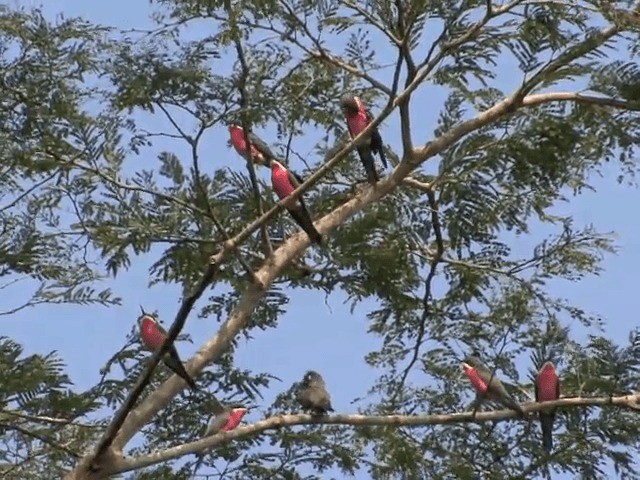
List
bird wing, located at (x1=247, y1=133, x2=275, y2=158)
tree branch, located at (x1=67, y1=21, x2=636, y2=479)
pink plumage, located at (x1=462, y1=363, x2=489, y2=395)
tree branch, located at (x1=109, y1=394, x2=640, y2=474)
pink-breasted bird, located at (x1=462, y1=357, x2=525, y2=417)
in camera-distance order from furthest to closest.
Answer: bird wing, located at (x1=247, y1=133, x2=275, y2=158) < pink plumage, located at (x1=462, y1=363, x2=489, y2=395) < pink-breasted bird, located at (x1=462, y1=357, x2=525, y2=417) < tree branch, located at (x1=109, y1=394, x2=640, y2=474) < tree branch, located at (x1=67, y1=21, x2=636, y2=479)

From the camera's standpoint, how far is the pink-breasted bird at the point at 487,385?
19.7ft

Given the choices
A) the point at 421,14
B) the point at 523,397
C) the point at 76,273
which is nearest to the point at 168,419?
the point at 76,273

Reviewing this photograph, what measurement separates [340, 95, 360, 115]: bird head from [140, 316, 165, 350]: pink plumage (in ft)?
4.37

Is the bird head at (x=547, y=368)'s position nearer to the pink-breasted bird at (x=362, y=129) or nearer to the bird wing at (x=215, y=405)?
the pink-breasted bird at (x=362, y=129)

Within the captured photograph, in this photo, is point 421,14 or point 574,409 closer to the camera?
point 421,14

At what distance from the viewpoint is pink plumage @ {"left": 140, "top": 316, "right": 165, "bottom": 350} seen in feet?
20.2

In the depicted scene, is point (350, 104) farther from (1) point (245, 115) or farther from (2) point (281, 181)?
(1) point (245, 115)

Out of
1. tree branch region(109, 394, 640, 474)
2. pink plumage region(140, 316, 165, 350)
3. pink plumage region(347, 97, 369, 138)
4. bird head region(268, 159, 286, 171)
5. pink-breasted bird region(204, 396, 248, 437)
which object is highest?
pink plumage region(347, 97, 369, 138)

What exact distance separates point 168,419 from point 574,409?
1.95 metres

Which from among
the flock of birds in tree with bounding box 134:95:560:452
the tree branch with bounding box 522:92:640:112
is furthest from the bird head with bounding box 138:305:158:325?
the tree branch with bounding box 522:92:640:112

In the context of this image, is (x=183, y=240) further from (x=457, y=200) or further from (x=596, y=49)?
(x=596, y=49)

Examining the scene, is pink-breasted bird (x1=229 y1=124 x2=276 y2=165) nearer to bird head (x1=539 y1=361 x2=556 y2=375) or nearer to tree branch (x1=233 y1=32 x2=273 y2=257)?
tree branch (x1=233 y1=32 x2=273 y2=257)

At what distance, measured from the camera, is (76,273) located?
21.2ft

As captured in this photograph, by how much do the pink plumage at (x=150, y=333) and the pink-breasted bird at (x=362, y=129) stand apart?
1.19m
